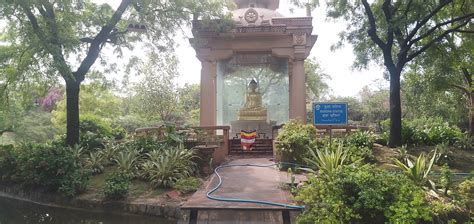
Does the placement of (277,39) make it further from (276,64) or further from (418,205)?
(418,205)

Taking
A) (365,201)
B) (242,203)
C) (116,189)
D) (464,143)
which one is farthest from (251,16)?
(365,201)

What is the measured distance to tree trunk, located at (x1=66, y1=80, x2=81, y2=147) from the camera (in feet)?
35.5

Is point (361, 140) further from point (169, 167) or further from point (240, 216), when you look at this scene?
point (240, 216)

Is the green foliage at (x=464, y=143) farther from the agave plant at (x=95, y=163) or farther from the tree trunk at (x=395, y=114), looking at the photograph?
the agave plant at (x=95, y=163)

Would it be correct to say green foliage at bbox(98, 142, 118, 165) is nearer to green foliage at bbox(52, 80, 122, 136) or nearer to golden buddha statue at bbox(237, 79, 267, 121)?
golden buddha statue at bbox(237, 79, 267, 121)

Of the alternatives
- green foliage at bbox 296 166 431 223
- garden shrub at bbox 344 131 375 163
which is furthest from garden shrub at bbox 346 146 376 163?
green foliage at bbox 296 166 431 223

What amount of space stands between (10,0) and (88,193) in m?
4.59

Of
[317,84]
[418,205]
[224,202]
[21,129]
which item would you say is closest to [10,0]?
[224,202]

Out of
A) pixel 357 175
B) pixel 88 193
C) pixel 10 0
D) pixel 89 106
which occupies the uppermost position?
pixel 10 0

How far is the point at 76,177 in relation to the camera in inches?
309

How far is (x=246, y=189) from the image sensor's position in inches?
282

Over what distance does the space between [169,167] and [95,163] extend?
2494 millimetres

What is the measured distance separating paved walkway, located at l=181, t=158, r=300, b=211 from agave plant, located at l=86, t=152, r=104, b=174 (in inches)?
119

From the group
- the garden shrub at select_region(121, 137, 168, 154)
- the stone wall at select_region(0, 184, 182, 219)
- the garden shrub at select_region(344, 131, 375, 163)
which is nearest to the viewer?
the stone wall at select_region(0, 184, 182, 219)
